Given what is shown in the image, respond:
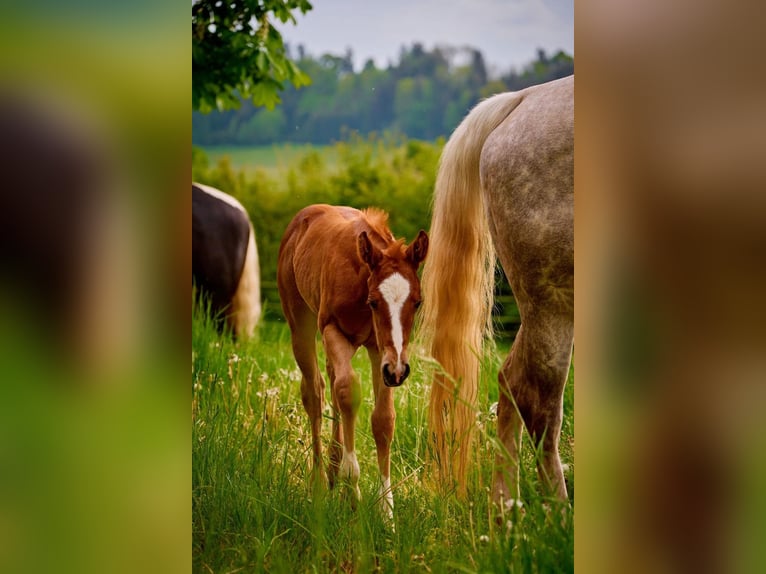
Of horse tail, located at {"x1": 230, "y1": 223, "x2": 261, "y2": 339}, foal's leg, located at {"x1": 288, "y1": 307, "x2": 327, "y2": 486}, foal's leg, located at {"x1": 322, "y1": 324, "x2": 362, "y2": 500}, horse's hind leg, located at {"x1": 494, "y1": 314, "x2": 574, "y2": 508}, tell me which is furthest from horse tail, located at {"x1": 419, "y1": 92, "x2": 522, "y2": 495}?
horse tail, located at {"x1": 230, "y1": 223, "x2": 261, "y2": 339}

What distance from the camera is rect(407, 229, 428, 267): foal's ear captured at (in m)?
1.97

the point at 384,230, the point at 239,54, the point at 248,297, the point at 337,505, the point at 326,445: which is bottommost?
the point at 337,505

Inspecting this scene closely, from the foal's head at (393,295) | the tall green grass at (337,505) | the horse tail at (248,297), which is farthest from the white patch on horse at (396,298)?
the horse tail at (248,297)

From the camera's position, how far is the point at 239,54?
2.36m

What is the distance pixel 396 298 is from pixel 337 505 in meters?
0.61

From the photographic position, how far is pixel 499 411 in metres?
2.11

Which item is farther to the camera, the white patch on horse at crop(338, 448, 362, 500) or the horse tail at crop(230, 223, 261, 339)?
the horse tail at crop(230, 223, 261, 339)

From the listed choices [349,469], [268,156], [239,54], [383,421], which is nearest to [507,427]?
[383,421]

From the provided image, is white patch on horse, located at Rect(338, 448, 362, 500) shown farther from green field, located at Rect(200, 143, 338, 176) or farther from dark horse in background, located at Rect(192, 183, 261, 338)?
green field, located at Rect(200, 143, 338, 176)

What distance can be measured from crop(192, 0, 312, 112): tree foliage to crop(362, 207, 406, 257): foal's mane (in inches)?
16.7

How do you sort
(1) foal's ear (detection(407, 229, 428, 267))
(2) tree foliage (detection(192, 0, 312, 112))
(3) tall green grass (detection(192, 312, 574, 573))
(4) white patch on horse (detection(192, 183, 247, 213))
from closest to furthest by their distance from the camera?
(3) tall green grass (detection(192, 312, 574, 573)) → (1) foal's ear (detection(407, 229, 428, 267)) → (2) tree foliage (detection(192, 0, 312, 112)) → (4) white patch on horse (detection(192, 183, 247, 213))

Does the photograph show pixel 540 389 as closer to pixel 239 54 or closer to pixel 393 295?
pixel 393 295
